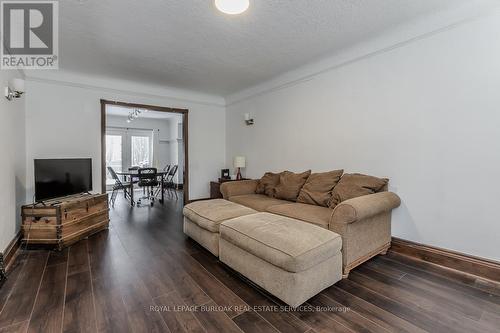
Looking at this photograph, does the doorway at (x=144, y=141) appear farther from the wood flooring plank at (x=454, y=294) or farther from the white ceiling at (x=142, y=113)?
the wood flooring plank at (x=454, y=294)

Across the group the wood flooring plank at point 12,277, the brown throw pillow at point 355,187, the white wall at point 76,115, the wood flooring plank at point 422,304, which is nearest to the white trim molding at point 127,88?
the white wall at point 76,115

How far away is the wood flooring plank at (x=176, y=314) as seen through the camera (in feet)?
5.01

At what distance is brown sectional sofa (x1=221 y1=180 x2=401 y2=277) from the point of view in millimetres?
2096

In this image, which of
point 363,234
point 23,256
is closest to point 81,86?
point 23,256

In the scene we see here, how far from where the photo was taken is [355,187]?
263 cm

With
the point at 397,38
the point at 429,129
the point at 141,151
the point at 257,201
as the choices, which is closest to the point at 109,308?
the point at 257,201

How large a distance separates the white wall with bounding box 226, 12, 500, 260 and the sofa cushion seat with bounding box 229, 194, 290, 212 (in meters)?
0.89

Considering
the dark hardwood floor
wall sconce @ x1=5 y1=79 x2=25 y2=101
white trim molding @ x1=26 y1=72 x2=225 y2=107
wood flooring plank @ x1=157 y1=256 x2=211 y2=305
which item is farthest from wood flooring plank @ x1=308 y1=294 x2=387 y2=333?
white trim molding @ x1=26 y1=72 x2=225 y2=107

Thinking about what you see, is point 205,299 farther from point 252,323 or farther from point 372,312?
point 372,312

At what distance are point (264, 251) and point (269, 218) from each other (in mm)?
554

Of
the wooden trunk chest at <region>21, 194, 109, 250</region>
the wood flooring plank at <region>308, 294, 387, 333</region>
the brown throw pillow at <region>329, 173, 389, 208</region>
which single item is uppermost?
the brown throw pillow at <region>329, 173, 389, 208</region>

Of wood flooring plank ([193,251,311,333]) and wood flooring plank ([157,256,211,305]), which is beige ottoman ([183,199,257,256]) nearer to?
wood flooring plank ([193,251,311,333])

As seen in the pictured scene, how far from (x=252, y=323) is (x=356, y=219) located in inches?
46.1

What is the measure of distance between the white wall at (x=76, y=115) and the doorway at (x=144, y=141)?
229 cm
